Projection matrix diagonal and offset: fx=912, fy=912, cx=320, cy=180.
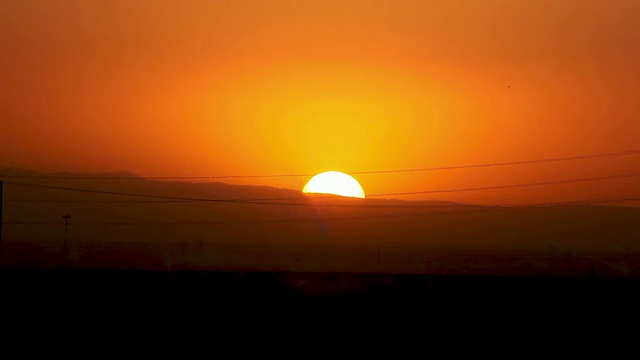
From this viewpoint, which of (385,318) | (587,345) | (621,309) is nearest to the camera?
(587,345)

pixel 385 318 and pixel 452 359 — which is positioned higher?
pixel 385 318

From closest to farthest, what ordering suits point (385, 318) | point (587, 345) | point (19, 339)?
point (19, 339)
point (587, 345)
point (385, 318)

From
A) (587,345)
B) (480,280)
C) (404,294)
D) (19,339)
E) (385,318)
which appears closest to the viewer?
(19,339)

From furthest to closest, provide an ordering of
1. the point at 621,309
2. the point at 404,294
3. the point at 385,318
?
the point at 404,294 < the point at 621,309 < the point at 385,318

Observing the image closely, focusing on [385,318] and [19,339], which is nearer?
[19,339]

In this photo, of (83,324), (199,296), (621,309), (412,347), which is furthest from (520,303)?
(83,324)

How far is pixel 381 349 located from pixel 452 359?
4.56 feet

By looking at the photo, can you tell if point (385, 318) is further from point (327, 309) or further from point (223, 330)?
point (223, 330)

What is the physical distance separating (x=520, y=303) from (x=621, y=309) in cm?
237

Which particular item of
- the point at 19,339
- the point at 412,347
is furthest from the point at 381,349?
the point at 19,339

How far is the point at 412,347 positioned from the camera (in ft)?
60.0

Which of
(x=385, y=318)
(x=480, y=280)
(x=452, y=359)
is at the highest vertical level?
(x=480, y=280)

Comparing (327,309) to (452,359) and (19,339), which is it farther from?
(19,339)

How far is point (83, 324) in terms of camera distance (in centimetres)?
1878
